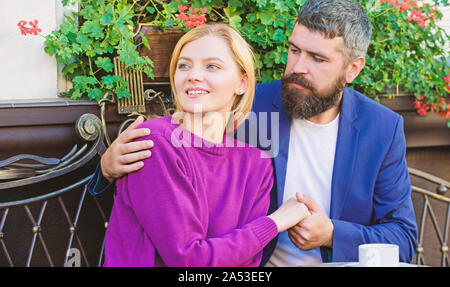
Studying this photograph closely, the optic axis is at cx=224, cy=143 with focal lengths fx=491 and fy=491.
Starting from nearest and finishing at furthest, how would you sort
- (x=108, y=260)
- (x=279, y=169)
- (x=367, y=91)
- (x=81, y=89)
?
(x=108, y=260) → (x=279, y=169) → (x=81, y=89) → (x=367, y=91)

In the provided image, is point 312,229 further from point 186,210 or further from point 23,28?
point 23,28

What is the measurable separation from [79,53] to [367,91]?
5.17ft

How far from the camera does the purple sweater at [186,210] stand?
1613 millimetres

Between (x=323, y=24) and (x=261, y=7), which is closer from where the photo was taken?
(x=323, y=24)

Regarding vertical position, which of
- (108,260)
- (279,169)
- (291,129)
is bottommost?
(108,260)

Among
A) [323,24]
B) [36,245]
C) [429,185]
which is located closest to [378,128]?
[323,24]

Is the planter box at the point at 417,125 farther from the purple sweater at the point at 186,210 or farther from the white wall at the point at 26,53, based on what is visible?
the white wall at the point at 26,53

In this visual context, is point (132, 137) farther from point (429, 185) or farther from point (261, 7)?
point (429, 185)

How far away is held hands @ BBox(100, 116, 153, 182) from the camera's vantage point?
5.57ft

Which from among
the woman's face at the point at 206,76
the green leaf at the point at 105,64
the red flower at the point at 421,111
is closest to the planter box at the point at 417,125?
the red flower at the point at 421,111

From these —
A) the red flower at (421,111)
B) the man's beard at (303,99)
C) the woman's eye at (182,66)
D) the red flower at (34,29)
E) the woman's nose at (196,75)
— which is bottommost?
the red flower at (421,111)

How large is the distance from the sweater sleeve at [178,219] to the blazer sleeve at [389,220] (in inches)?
18.3

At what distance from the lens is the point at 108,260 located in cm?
174

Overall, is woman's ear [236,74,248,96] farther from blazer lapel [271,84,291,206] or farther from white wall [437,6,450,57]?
white wall [437,6,450,57]
